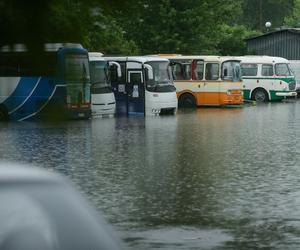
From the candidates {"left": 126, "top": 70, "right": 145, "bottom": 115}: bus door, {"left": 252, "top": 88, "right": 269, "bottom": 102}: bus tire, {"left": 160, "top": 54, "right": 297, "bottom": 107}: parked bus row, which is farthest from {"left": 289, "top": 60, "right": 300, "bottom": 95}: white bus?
{"left": 126, "top": 70, "right": 145, "bottom": 115}: bus door

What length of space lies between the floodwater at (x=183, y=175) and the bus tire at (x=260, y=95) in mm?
18390

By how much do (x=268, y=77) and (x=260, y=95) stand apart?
1521 millimetres

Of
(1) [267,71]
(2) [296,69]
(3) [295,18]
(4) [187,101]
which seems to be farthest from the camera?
(3) [295,18]

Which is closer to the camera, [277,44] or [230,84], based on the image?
[230,84]

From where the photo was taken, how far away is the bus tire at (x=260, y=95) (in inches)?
1909

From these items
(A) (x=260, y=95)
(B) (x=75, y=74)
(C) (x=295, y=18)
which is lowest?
(A) (x=260, y=95)

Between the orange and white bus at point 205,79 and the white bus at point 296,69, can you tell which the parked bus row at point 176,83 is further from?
the white bus at point 296,69

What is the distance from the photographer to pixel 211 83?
42188 mm

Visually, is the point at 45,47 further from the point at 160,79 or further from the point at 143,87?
the point at 160,79

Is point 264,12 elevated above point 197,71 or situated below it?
above

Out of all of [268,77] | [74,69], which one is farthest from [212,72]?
[74,69]

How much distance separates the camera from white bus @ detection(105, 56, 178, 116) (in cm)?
3631

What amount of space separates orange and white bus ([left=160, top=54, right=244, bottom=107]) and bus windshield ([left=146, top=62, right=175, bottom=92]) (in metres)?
4.98

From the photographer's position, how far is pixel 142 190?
1357 cm
